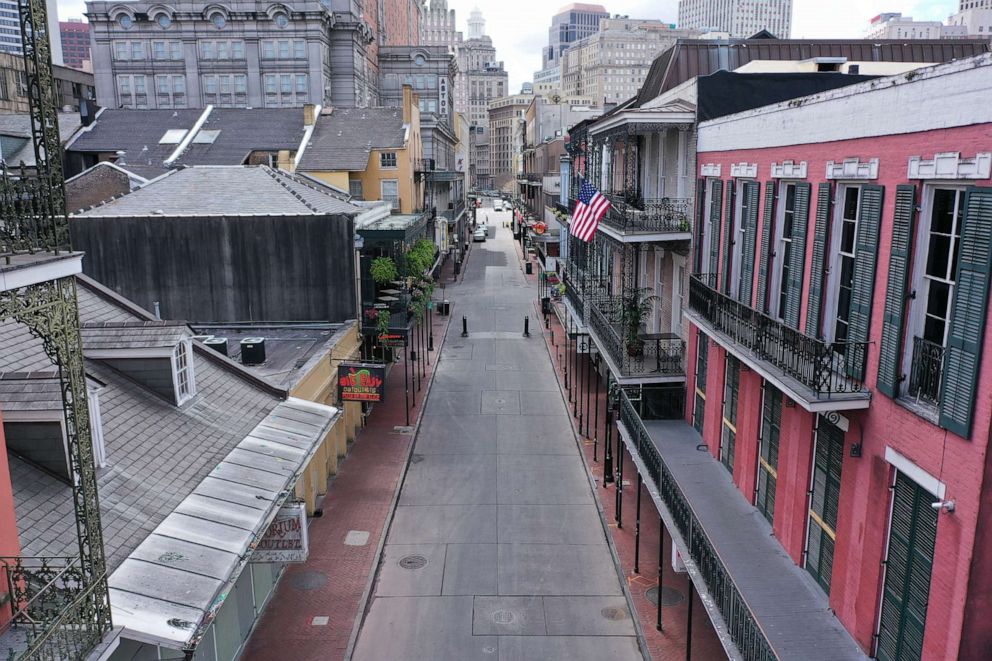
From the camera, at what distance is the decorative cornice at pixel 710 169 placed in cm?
1650

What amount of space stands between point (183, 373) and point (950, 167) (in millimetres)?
13669

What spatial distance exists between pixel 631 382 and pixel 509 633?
24.7 ft

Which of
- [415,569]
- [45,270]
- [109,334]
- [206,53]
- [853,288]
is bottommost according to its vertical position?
[415,569]

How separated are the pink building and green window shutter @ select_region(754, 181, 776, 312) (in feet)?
0.15

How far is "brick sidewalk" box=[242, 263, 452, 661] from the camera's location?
14547 mm

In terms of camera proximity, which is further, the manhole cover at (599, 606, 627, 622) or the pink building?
the manhole cover at (599, 606, 627, 622)

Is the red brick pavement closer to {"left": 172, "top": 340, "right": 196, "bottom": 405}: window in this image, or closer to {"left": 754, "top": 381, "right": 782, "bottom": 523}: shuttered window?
{"left": 754, "top": 381, "right": 782, "bottom": 523}: shuttered window

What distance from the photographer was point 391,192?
4709 centimetres

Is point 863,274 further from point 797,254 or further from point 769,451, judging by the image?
point 769,451

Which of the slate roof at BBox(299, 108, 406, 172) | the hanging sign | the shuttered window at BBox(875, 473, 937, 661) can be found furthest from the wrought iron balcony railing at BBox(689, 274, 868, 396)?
the slate roof at BBox(299, 108, 406, 172)

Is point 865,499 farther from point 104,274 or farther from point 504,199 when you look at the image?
point 504,199

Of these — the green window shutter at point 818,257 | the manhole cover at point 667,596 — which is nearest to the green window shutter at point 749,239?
the green window shutter at point 818,257

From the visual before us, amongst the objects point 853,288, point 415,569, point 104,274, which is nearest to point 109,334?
point 415,569

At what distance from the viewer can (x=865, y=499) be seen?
33.1 feet
